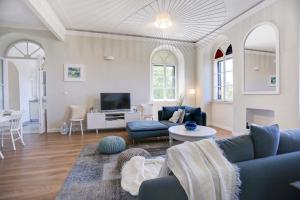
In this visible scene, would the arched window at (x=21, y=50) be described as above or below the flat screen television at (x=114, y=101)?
above

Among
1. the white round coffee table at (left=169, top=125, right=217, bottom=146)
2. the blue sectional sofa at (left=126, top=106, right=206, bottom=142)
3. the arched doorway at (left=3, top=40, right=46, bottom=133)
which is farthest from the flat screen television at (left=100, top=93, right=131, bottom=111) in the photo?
the white round coffee table at (left=169, top=125, right=217, bottom=146)

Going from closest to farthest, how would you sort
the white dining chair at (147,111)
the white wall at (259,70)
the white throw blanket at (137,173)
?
the white throw blanket at (137,173), the white wall at (259,70), the white dining chair at (147,111)

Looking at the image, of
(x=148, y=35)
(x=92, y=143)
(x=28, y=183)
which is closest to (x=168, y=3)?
(x=148, y=35)

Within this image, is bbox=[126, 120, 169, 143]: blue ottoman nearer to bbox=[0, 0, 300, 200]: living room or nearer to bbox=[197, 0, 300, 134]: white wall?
bbox=[0, 0, 300, 200]: living room

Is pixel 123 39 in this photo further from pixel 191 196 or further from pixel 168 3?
pixel 191 196

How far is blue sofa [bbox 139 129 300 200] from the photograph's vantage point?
1.08 metres

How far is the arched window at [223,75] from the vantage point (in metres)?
5.67

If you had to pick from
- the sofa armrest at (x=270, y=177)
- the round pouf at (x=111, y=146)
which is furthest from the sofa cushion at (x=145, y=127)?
the sofa armrest at (x=270, y=177)

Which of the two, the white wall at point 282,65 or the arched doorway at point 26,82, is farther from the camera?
the arched doorway at point 26,82

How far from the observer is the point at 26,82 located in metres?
7.40

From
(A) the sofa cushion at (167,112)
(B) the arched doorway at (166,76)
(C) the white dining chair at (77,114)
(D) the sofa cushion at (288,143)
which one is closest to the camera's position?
(D) the sofa cushion at (288,143)

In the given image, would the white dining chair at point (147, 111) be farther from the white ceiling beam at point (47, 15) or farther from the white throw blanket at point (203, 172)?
the white throw blanket at point (203, 172)

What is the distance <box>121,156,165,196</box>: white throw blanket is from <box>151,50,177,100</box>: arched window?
481 centimetres

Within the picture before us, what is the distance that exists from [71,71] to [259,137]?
17.6 feet
